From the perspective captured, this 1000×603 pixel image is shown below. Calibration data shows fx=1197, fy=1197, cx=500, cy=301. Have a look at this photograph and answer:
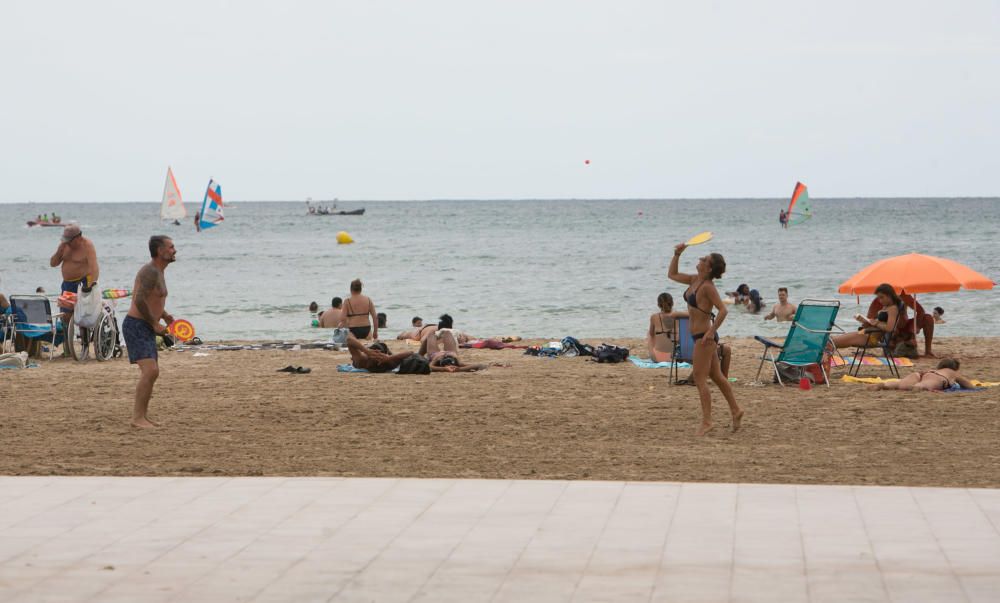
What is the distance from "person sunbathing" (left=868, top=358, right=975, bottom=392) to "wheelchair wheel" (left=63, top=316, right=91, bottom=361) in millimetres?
8042

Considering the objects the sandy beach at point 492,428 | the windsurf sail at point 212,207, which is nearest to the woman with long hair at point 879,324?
the sandy beach at point 492,428

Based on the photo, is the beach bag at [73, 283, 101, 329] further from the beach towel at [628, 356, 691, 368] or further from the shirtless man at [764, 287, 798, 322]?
the shirtless man at [764, 287, 798, 322]

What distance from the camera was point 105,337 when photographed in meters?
12.9

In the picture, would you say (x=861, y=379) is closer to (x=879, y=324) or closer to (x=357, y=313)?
(x=879, y=324)

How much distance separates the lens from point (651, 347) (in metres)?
12.8

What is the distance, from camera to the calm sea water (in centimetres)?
2348

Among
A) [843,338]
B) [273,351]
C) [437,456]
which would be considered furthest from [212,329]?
[437,456]

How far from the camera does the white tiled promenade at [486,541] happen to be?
14.7ft

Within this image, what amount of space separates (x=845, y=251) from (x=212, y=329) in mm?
35160

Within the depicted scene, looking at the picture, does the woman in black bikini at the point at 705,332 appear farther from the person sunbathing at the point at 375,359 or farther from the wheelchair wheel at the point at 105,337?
Answer: the wheelchair wheel at the point at 105,337

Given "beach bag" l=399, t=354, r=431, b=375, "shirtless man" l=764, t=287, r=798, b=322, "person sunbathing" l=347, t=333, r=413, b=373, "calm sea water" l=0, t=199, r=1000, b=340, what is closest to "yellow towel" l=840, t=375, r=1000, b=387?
"beach bag" l=399, t=354, r=431, b=375

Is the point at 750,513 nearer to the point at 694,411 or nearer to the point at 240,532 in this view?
the point at 240,532

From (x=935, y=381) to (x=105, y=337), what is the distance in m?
8.42

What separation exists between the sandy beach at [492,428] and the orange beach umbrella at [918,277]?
95 cm
